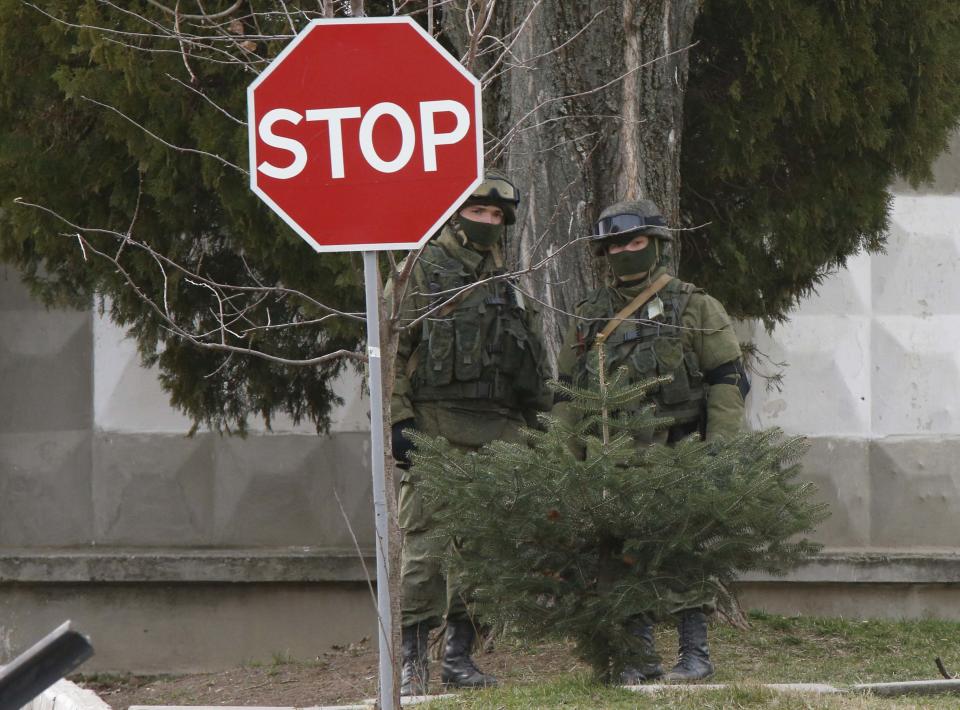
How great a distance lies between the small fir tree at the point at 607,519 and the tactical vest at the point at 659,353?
945mm

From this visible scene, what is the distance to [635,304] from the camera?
546 cm

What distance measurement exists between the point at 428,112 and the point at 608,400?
1.08m

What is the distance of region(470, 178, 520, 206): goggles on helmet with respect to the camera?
5449mm

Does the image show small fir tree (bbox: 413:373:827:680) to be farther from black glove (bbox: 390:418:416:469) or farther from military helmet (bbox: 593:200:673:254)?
military helmet (bbox: 593:200:673:254)

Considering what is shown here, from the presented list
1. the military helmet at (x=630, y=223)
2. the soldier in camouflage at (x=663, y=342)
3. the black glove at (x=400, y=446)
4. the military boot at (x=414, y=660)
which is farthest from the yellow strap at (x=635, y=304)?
the military boot at (x=414, y=660)

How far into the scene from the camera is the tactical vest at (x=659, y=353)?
17.6 feet

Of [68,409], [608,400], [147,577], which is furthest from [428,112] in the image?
[68,409]

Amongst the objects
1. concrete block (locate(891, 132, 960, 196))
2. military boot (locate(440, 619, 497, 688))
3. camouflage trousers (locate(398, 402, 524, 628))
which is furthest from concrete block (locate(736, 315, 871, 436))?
military boot (locate(440, 619, 497, 688))

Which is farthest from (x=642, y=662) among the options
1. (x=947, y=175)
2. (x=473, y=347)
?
(x=947, y=175)

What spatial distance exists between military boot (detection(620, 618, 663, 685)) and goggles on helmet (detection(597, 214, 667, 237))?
1480 mm

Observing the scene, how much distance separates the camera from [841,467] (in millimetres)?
10469

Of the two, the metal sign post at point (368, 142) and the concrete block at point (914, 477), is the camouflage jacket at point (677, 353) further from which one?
the concrete block at point (914, 477)

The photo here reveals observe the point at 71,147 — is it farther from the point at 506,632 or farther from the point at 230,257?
the point at 506,632

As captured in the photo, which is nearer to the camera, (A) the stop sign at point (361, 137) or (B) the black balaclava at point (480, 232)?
(A) the stop sign at point (361, 137)
